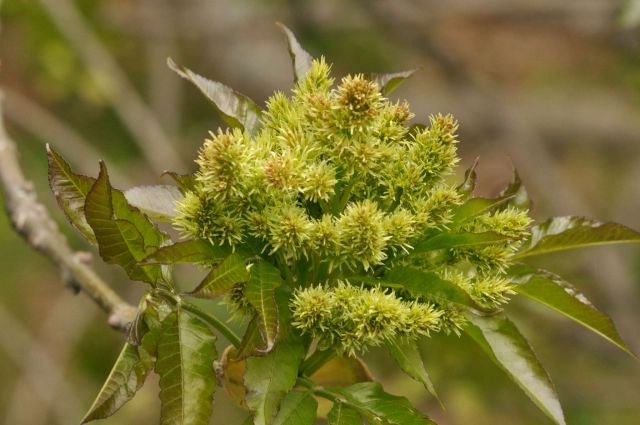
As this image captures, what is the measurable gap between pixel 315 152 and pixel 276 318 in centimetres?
27

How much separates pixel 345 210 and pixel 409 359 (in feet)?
0.89

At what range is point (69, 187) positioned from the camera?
4.40 ft

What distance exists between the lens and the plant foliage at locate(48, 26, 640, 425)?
125cm

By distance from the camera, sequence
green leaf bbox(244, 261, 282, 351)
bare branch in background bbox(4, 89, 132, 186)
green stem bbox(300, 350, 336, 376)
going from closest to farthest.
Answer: green leaf bbox(244, 261, 282, 351) → green stem bbox(300, 350, 336, 376) → bare branch in background bbox(4, 89, 132, 186)

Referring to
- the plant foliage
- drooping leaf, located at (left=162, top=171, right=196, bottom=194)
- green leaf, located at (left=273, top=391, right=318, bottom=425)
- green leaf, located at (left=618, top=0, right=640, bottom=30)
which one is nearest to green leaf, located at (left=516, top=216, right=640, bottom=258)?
the plant foliage

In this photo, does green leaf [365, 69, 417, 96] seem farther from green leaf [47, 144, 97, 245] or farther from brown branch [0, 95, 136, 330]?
brown branch [0, 95, 136, 330]

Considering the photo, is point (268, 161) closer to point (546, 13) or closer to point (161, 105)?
point (161, 105)

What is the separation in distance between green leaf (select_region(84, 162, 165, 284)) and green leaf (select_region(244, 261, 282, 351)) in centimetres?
17

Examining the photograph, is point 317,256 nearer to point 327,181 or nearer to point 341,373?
point 327,181

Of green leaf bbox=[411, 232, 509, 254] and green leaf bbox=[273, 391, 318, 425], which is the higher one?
green leaf bbox=[411, 232, 509, 254]

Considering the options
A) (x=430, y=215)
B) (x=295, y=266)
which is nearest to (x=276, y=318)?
(x=295, y=266)

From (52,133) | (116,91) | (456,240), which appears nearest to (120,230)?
(456,240)

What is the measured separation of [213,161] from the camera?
1229mm

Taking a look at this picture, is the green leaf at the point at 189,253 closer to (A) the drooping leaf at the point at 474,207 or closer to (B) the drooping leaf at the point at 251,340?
(B) the drooping leaf at the point at 251,340
